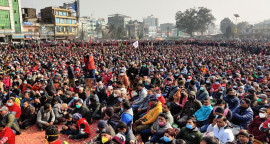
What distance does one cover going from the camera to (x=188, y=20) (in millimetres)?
76312

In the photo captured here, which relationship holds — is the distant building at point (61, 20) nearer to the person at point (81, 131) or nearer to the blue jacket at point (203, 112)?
the person at point (81, 131)

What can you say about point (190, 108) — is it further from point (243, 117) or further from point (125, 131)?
point (125, 131)

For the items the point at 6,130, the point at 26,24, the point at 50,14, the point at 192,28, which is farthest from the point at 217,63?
the point at 192,28

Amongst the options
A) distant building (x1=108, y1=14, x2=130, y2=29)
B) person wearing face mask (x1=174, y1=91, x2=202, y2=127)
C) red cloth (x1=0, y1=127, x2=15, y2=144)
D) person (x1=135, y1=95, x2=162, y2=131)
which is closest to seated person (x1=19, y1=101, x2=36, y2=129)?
red cloth (x1=0, y1=127, x2=15, y2=144)

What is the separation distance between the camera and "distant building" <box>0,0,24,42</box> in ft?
108

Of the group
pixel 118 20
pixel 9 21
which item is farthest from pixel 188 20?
pixel 9 21

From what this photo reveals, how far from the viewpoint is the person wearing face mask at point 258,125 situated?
4.34 m

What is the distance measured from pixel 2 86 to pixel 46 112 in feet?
13.1

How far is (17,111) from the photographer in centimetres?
622

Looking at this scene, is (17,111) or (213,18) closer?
(17,111)

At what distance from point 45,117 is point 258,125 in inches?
220

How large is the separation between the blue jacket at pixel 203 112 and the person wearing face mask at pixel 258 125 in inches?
37.2

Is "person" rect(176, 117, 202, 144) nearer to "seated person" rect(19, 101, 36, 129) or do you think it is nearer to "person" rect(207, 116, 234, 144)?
"person" rect(207, 116, 234, 144)

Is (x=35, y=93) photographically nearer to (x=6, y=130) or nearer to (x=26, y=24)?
(x=6, y=130)
